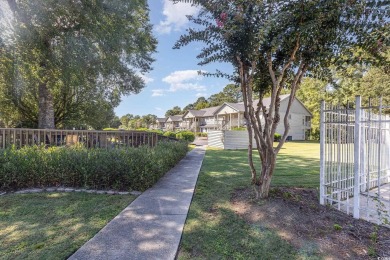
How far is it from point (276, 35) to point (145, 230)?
3566 millimetres

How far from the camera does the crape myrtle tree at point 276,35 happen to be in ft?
10.3

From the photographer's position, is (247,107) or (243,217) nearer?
(243,217)

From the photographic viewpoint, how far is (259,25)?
329 centimetres

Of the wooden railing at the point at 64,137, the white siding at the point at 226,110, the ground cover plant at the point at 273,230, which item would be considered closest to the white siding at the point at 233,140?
the wooden railing at the point at 64,137

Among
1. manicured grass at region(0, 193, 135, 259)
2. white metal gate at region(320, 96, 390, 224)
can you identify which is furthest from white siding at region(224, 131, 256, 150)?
manicured grass at region(0, 193, 135, 259)

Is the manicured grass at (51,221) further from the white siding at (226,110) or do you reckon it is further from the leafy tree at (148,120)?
the leafy tree at (148,120)

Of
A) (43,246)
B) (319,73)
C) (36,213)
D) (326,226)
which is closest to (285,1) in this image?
(319,73)

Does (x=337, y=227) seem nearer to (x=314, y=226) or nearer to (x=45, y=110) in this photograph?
(x=314, y=226)

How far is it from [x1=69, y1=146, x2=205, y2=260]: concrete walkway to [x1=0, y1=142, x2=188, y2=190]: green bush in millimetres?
541

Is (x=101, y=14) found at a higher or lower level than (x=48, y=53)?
higher

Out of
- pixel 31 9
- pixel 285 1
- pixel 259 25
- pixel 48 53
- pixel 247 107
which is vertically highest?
pixel 31 9

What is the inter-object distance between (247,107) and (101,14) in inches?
330

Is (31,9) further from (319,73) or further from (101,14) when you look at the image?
(319,73)

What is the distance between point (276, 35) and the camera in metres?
3.44
